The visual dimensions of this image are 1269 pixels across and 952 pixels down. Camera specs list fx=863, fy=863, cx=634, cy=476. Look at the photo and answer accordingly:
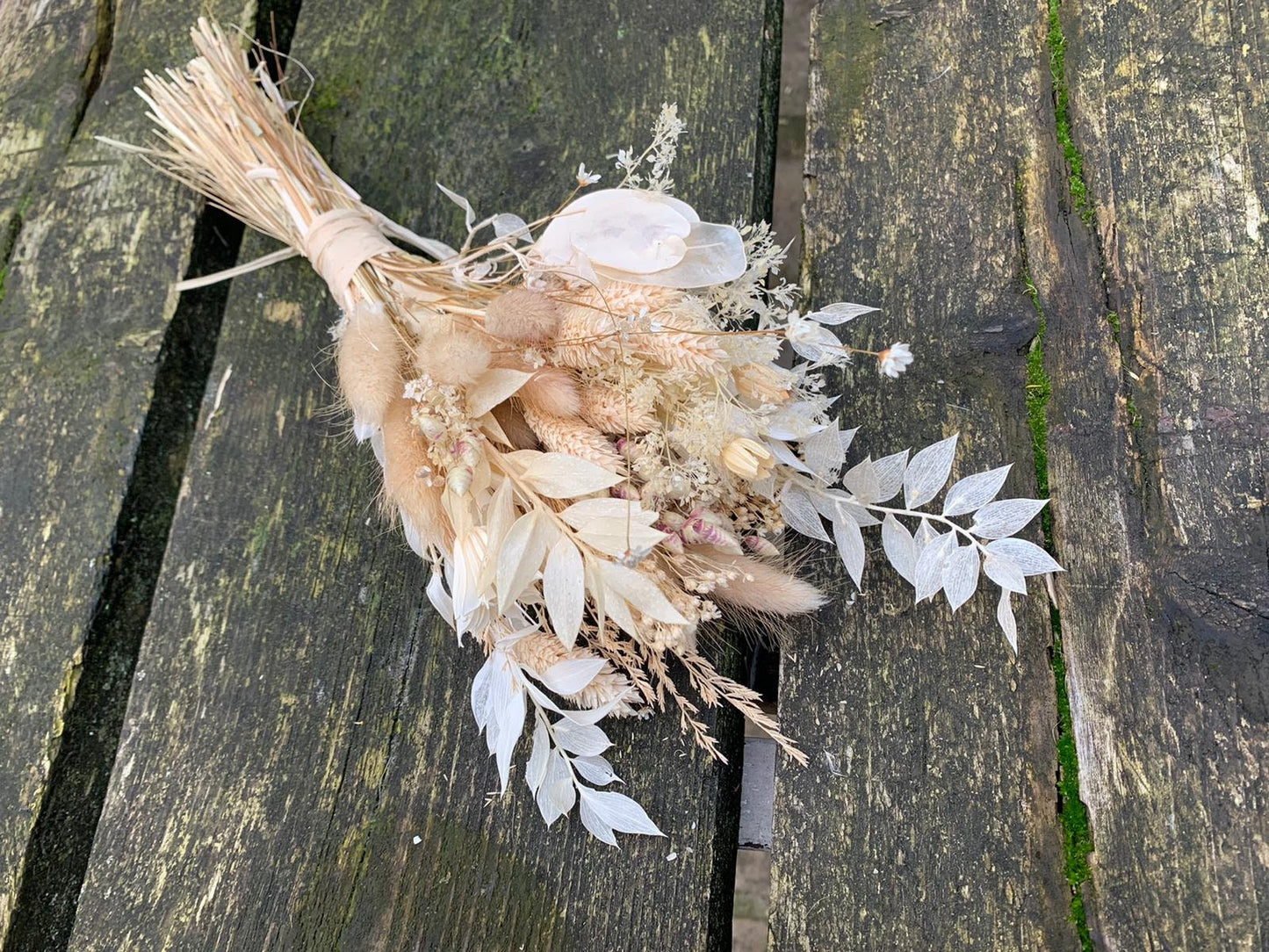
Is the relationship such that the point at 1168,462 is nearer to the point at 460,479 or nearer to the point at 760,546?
the point at 760,546

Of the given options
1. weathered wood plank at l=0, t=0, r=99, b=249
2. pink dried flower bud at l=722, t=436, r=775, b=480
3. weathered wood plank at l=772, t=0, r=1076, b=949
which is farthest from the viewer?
weathered wood plank at l=0, t=0, r=99, b=249

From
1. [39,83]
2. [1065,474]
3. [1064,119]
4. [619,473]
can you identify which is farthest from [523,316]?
[39,83]

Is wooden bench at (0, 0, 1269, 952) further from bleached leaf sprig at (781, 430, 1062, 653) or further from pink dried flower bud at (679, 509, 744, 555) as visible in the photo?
pink dried flower bud at (679, 509, 744, 555)

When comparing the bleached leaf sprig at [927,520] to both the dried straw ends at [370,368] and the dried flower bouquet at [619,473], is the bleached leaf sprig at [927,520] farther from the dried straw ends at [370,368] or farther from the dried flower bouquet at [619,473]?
the dried straw ends at [370,368]

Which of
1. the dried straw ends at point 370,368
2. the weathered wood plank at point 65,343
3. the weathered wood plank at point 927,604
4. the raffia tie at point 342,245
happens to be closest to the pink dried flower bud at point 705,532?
the weathered wood plank at point 927,604

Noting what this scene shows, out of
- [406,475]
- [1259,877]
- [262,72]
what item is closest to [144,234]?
[262,72]

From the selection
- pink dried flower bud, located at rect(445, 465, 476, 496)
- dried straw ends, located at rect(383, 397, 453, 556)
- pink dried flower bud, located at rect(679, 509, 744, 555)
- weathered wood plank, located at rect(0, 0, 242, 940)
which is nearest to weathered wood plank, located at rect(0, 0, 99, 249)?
weathered wood plank, located at rect(0, 0, 242, 940)

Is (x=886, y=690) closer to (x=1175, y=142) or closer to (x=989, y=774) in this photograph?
(x=989, y=774)
